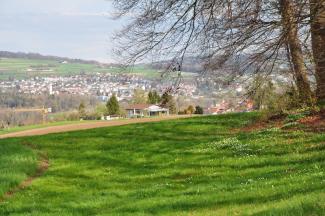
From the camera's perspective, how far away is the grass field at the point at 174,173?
843 centimetres

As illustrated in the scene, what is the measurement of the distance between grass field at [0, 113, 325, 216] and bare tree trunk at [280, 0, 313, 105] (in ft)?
5.76

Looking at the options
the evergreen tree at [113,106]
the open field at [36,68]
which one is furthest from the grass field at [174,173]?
the open field at [36,68]

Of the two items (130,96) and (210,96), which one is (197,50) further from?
(130,96)

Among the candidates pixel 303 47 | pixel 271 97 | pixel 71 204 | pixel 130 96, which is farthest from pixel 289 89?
pixel 130 96

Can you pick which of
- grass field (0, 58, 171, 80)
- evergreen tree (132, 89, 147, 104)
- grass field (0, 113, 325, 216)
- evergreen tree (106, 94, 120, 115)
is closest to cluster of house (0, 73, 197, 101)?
evergreen tree (132, 89, 147, 104)

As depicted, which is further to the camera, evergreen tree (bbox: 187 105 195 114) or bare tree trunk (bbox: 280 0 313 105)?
evergreen tree (bbox: 187 105 195 114)

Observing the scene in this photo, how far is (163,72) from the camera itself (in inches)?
658

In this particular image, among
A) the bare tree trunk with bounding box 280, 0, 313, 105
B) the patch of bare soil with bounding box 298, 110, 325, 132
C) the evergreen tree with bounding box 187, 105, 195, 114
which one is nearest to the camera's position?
the bare tree trunk with bounding box 280, 0, 313, 105

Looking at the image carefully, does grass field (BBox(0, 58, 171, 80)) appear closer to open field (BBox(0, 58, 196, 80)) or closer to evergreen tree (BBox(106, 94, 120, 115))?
open field (BBox(0, 58, 196, 80))

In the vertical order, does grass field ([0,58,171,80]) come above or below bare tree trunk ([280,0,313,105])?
above

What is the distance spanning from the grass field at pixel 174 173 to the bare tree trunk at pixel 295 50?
176cm

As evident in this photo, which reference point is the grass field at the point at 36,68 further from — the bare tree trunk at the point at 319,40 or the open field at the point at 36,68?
the bare tree trunk at the point at 319,40

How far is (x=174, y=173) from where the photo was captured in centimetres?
1312

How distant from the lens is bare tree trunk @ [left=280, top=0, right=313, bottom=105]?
12970 mm
